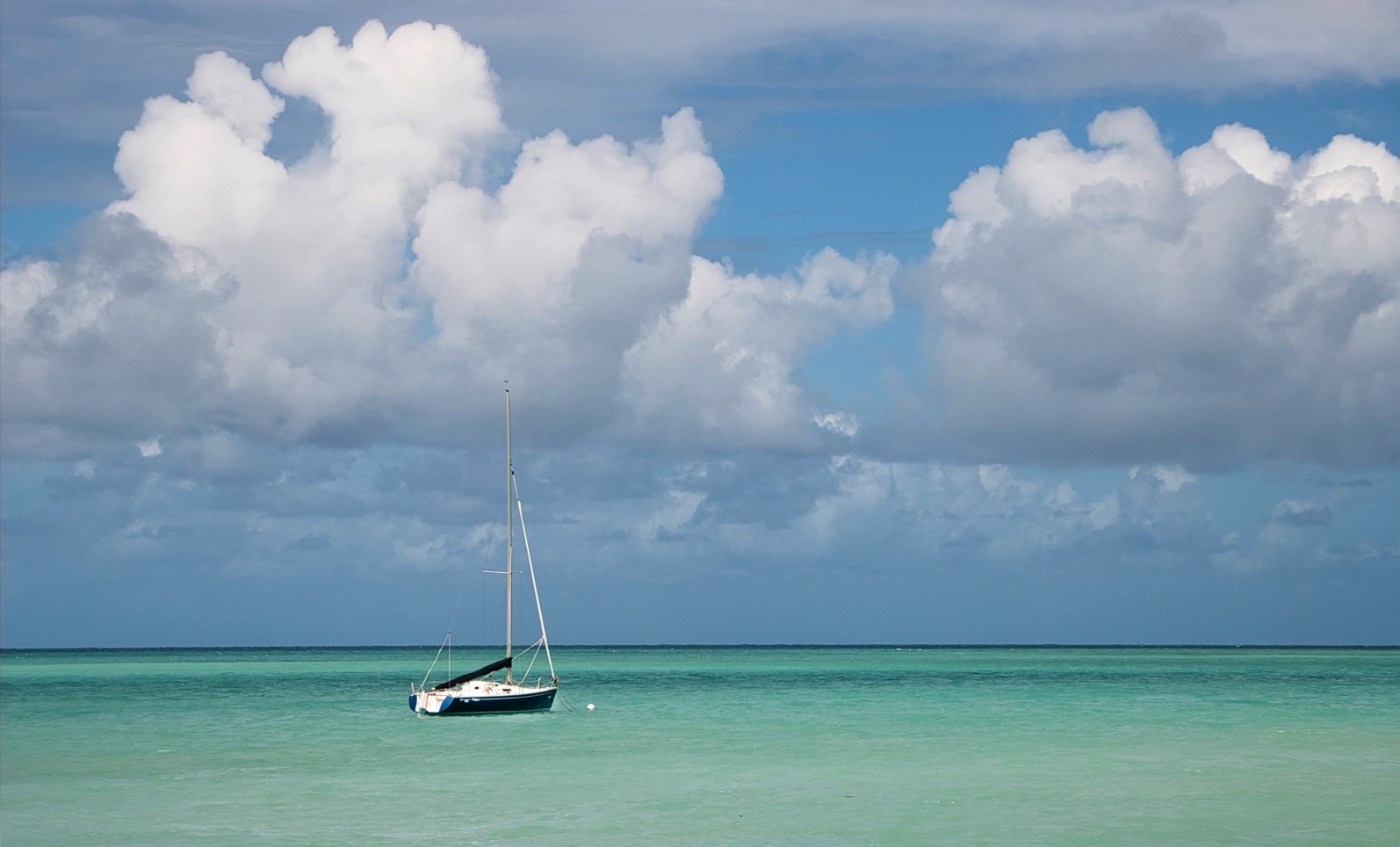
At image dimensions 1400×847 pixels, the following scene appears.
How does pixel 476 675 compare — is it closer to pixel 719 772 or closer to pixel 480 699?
pixel 480 699

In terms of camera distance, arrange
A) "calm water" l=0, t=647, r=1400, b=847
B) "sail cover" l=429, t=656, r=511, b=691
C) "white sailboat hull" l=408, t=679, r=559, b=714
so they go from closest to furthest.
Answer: "calm water" l=0, t=647, r=1400, b=847 → "white sailboat hull" l=408, t=679, r=559, b=714 → "sail cover" l=429, t=656, r=511, b=691

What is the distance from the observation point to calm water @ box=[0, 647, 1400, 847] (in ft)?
99.8

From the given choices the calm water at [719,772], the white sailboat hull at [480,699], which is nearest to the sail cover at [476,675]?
the white sailboat hull at [480,699]

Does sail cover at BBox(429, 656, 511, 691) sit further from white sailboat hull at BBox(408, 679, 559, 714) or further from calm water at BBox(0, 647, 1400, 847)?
calm water at BBox(0, 647, 1400, 847)

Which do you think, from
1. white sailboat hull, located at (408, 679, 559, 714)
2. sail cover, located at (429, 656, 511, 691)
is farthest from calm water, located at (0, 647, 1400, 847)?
sail cover, located at (429, 656, 511, 691)

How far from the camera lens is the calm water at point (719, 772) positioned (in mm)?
30422

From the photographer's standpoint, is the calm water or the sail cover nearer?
the calm water

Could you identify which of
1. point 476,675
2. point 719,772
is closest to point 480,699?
point 476,675

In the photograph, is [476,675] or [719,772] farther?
[476,675]

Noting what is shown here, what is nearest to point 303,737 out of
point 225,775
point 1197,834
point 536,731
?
point 536,731

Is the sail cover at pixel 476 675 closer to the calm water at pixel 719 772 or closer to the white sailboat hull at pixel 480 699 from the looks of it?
the white sailboat hull at pixel 480 699

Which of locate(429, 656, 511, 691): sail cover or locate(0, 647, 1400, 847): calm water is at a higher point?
locate(429, 656, 511, 691): sail cover

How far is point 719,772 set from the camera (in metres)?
40.5

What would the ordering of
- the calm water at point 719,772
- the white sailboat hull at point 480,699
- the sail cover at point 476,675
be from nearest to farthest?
the calm water at point 719,772 < the white sailboat hull at point 480,699 < the sail cover at point 476,675
